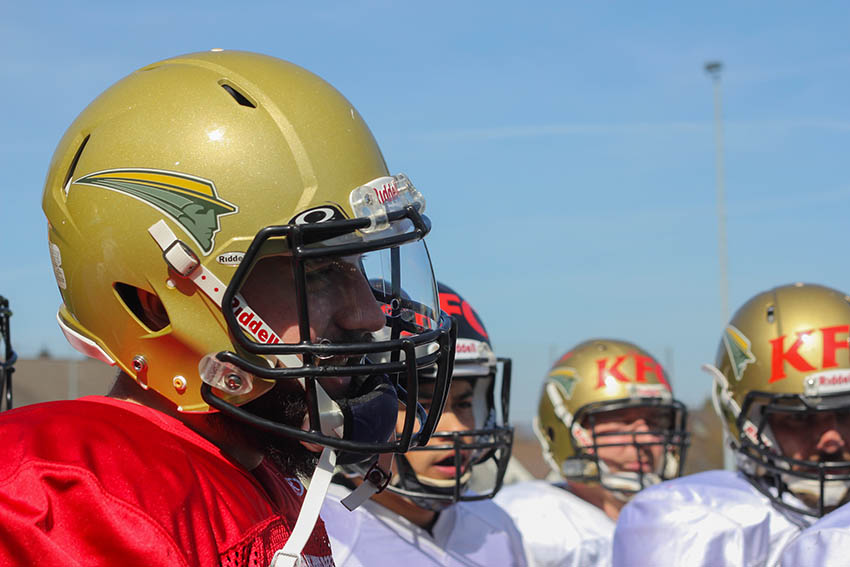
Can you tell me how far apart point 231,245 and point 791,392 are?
10.4 ft

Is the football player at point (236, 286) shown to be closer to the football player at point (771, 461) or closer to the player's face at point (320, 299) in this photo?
the player's face at point (320, 299)

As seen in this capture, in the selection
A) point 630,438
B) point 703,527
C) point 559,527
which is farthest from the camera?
point 630,438

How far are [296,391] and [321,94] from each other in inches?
23.8

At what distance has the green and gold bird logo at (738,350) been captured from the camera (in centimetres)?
460

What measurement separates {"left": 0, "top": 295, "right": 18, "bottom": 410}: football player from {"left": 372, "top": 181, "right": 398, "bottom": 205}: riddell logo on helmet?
73.7 inches

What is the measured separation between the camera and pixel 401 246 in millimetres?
2025

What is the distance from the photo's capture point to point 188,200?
1837 mm

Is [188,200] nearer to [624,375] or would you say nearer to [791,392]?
[791,392]

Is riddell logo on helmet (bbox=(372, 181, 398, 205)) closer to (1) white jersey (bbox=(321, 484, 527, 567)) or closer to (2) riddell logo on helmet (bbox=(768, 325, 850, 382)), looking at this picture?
(1) white jersey (bbox=(321, 484, 527, 567))

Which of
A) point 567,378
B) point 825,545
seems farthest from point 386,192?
point 567,378

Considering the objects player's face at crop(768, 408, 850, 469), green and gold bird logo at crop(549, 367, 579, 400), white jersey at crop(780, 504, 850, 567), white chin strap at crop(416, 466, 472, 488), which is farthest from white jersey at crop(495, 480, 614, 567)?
white jersey at crop(780, 504, 850, 567)

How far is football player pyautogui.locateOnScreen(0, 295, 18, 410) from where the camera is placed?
10.9 feet

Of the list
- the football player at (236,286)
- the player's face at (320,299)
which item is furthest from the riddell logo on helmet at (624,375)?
the player's face at (320,299)

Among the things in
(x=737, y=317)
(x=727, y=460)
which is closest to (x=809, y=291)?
(x=737, y=317)
